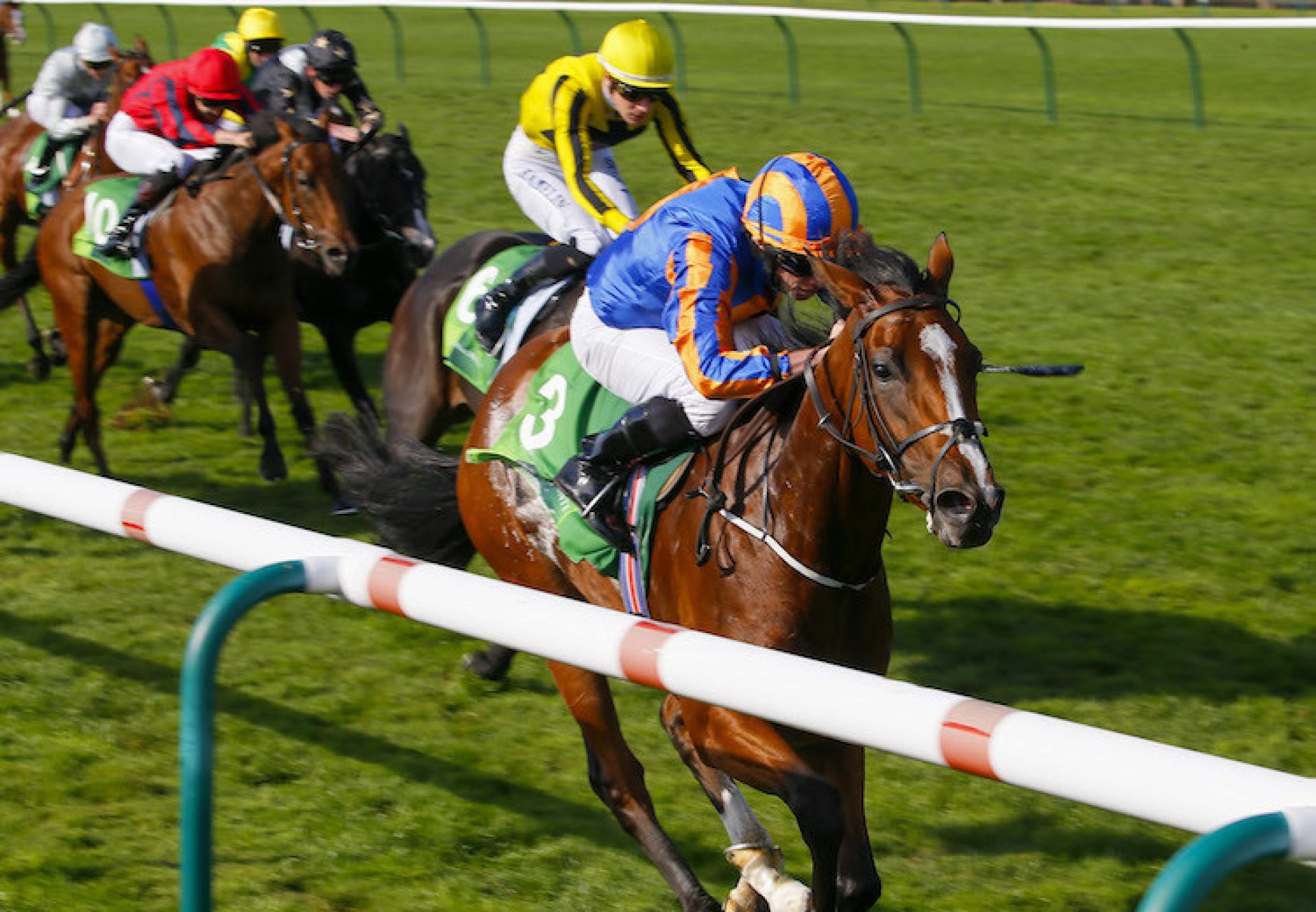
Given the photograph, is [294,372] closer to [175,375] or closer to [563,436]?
[175,375]

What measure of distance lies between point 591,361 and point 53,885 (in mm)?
1806

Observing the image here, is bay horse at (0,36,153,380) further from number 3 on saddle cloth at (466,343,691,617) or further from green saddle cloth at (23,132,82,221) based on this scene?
number 3 on saddle cloth at (466,343,691,617)

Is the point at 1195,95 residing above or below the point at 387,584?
below

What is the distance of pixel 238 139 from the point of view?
7316 millimetres

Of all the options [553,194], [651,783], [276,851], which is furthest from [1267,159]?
[276,851]

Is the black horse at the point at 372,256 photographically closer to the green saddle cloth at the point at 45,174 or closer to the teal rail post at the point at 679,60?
the green saddle cloth at the point at 45,174

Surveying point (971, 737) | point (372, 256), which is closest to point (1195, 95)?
point (372, 256)

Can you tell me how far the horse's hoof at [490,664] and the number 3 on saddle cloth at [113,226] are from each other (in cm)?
289

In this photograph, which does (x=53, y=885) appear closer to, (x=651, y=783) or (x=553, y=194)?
(x=651, y=783)

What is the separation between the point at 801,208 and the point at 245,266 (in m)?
4.21

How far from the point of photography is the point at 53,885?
3900 millimetres

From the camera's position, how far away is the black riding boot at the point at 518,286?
550 cm

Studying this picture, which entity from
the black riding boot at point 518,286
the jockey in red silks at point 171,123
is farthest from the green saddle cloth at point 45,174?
the black riding boot at point 518,286

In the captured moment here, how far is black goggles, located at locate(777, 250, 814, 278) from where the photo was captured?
3729 mm
